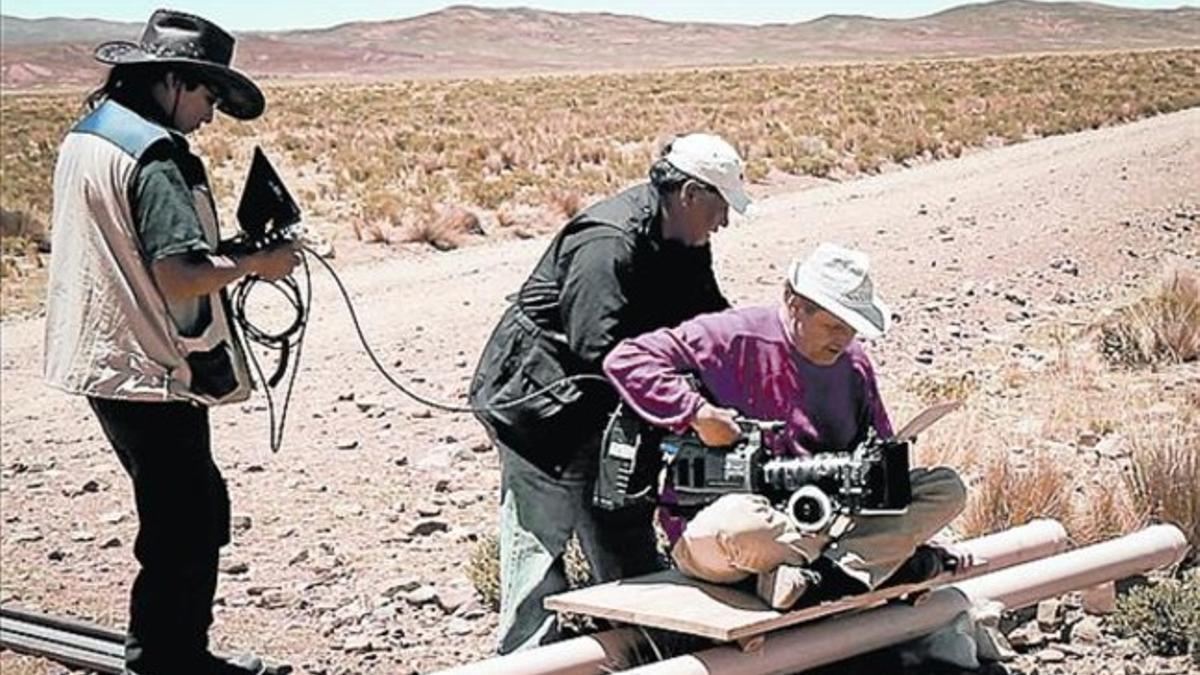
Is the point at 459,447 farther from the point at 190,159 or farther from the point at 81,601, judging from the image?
the point at 190,159

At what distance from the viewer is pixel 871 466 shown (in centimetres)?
454

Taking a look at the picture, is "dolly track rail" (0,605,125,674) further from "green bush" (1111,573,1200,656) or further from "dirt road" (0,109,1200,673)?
"green bush" (1111,573,1200,656)

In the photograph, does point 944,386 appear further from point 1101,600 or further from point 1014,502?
point 1101,600

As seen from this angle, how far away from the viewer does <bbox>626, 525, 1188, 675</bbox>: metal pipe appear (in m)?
4.66

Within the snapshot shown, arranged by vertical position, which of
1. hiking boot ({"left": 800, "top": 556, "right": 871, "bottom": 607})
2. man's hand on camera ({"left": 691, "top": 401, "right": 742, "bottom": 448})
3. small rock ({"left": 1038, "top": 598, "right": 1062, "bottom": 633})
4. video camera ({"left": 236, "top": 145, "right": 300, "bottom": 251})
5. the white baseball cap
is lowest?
small rock ({"left": 1038, "top": 598, "right": 1062, "bottom": 633})

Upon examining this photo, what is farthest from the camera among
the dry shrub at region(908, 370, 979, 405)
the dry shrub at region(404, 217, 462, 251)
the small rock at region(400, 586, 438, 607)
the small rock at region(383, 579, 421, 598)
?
the dry shrub at region(404, 217, 462, 251)

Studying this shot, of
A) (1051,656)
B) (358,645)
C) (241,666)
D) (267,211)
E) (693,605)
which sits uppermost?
(267,211)

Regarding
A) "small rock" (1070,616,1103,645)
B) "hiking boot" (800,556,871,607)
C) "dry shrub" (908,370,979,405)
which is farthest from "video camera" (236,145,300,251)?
"dry shrub" (908,370,979,405)

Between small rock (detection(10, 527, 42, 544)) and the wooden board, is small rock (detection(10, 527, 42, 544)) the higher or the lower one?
the lower one

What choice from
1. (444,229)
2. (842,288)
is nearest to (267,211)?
(842,288)

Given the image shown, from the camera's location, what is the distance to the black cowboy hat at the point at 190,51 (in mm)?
4852

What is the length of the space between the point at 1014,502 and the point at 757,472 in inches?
102

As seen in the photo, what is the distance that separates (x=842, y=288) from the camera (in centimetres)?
453

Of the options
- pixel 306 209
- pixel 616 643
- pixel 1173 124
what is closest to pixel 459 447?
pixel 616 643
